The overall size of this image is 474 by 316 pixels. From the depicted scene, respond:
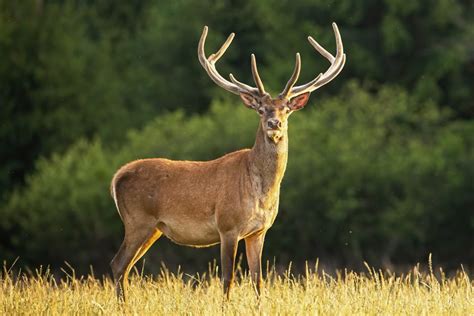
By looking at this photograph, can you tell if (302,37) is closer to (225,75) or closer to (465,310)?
(225,75)

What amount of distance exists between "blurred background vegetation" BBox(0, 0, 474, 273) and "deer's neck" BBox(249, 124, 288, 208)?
18551 mm

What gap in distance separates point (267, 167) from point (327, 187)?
22118 millimetres

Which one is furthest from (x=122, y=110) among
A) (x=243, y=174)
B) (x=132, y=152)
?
(x=243, y=174)

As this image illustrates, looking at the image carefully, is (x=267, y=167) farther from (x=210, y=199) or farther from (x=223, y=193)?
(x=210, y=199)

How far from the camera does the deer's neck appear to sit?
9984mm

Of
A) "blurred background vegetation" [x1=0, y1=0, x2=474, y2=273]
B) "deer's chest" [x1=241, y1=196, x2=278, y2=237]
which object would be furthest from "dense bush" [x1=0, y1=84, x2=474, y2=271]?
"deer's chest" [x1=241, y1=196, x2=278, y2=237]

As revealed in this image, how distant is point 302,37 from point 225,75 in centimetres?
268

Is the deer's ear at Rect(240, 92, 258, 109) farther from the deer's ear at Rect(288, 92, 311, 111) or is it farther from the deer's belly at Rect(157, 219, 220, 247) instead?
the deer's belly at Rect(157, 219, 220, 247)

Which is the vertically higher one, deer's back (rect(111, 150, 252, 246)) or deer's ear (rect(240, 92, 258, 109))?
deer's ear (rect(240, 92, 258, 109))

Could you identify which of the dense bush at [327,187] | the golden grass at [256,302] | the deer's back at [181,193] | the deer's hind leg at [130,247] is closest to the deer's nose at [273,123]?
the deer's back at [181,193]

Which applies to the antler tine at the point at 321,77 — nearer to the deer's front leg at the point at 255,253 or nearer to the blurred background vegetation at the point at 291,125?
the deer's front leg at the point at 255,253

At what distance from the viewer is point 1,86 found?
34.8m

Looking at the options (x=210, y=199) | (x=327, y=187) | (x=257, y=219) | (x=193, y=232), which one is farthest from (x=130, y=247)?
(x=327, y=187)

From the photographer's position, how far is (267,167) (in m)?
10.1
